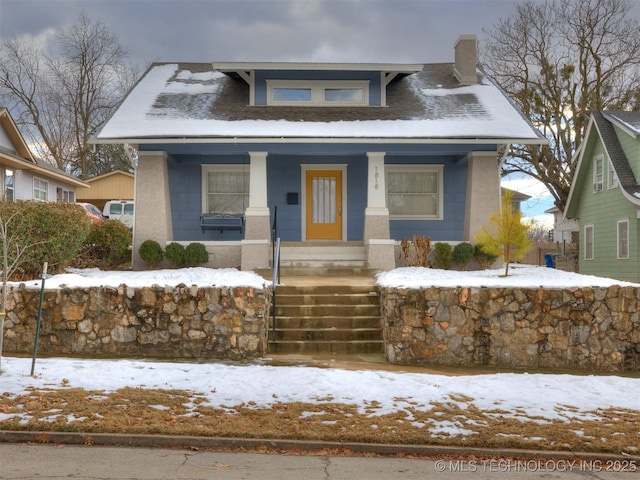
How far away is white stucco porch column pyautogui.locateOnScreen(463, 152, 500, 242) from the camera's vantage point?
16.4 metres

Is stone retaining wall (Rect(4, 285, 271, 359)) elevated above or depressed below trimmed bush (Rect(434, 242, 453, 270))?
below

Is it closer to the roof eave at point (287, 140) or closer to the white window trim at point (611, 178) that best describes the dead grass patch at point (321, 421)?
the roof eave at point (287, 140)

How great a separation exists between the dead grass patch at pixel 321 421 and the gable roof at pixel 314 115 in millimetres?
9227

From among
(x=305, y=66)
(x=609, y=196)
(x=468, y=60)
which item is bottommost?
(x=609, y=196)

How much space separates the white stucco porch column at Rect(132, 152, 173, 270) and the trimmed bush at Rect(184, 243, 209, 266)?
0.70 meters

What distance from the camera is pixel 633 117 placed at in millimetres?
21578

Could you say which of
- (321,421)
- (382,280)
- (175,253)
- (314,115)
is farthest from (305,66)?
(321,421)

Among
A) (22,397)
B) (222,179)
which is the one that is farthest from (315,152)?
(22,397)

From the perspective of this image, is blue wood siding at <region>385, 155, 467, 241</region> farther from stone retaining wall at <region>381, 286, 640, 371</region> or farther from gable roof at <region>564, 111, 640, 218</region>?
stone retaining wall at <region>381, 286, 640, 371</region>

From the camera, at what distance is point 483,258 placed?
16.2 metres

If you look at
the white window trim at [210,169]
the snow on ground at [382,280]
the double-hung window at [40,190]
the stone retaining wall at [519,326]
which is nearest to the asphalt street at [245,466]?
the stone retaining wall at [519,326]

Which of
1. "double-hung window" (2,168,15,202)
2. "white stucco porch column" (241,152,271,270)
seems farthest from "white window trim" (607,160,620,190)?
"double-hung window" (2,168,15,202)

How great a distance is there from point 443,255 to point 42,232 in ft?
29.4

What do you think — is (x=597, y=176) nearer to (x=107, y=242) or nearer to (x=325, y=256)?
(x=325, y=256)
